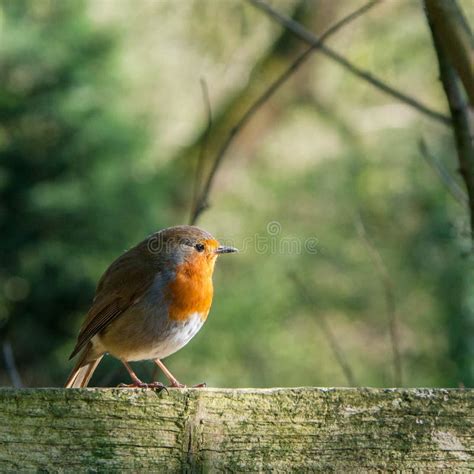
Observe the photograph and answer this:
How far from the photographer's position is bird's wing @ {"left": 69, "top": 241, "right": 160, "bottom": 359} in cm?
351

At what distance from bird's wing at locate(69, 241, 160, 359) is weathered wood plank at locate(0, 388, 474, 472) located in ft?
6.64

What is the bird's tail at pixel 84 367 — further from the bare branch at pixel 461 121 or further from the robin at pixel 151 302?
the bare branch at pixel 461 121

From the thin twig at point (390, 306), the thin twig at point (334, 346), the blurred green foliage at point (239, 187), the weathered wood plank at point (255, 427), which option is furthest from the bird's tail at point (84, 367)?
the weathered wood plank at point (255, 427)

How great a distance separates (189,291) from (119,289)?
338 mm

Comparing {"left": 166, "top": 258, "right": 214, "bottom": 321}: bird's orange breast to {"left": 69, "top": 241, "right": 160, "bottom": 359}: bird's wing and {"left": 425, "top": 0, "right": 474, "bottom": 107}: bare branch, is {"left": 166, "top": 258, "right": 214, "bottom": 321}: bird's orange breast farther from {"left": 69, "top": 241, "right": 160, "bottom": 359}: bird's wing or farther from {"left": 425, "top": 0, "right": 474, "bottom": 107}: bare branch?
{"left": 425, "top": 0, "right": 474, "bottom": 107}: bare branch

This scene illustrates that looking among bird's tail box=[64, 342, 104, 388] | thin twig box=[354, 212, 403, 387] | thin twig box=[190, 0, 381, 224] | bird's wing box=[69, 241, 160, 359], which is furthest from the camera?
bird's wing box=[69, 241, 160, 359]

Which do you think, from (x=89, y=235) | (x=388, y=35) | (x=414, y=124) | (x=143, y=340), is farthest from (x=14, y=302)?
(x=388, y=35)

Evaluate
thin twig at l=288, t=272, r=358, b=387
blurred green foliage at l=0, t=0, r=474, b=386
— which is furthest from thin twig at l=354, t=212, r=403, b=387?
blurred green foliage at l=0, t=0, r=474, b=386

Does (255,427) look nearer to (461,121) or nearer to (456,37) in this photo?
(456,37)

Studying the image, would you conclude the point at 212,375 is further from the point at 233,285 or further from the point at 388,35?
the point at 388,35

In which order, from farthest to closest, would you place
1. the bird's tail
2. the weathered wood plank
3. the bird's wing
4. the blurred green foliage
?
1. the blurred green foliage
2. the bird's wing
3. the bird's tail
4. the weathered wood plank

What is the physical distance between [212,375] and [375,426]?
3.56 metres

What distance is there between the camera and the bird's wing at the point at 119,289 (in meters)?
3.51

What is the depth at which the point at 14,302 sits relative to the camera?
187 inches
